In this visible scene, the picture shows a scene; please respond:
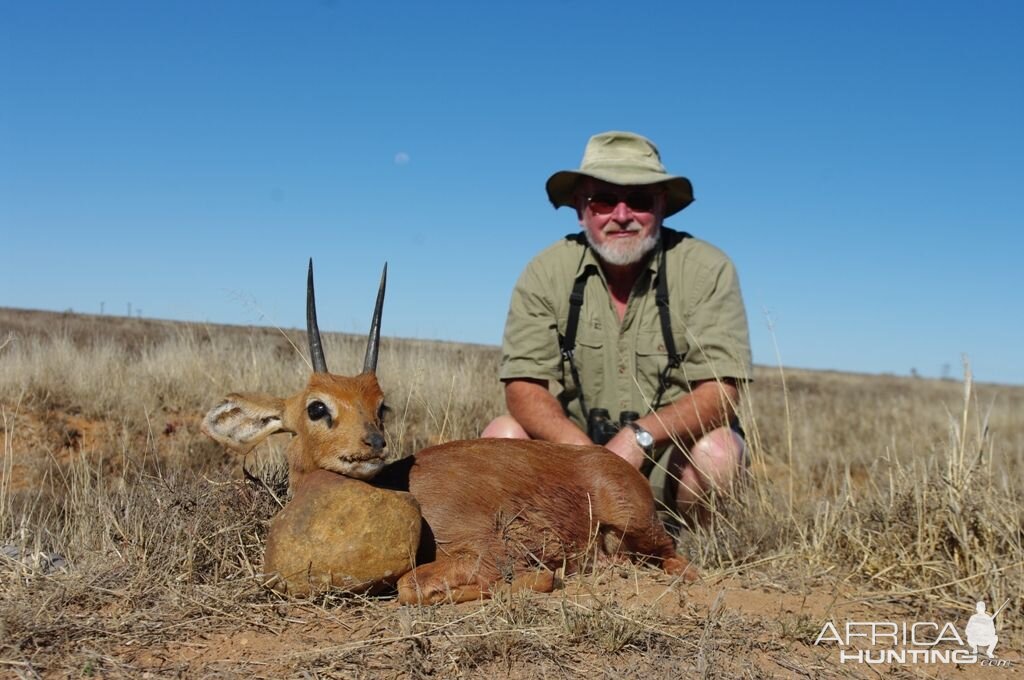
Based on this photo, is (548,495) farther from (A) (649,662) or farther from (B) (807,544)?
(B) (807,544)

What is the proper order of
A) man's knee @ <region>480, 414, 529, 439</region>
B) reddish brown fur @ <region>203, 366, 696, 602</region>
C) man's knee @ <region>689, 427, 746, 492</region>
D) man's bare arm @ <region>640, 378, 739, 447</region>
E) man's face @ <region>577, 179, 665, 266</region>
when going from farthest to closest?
man's face @ <region>577, 179, 665, 266</region>, man's knee @ <region>480, 414, 529, 439</region>, man's knee @ <region>689, 427, 746, 492</region>, man's bare arm @ <region>640, 378, 739, 447</region>, reddish brown fur @ <region>203, 366, 696, 602</region>

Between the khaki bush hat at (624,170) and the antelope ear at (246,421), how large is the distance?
10.6 feet

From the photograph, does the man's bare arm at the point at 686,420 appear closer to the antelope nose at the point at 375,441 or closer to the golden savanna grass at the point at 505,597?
the golden savanna grass at the point at 505,597

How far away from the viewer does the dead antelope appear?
384cm

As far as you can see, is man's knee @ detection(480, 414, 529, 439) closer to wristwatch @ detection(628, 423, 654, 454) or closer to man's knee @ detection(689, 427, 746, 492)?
wristwatch @ detection(628, 423, 654, 454)

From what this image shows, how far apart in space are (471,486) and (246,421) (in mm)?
1210

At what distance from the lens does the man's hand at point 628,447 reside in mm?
5516

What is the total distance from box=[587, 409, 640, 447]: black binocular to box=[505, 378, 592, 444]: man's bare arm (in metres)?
0.22

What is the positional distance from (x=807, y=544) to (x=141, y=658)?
12.3ft

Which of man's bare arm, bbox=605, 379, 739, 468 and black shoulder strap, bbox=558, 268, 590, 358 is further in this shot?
black shoulder strap, bbox=558, 268, 590, 358

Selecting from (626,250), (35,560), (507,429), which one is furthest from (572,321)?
(35,560)

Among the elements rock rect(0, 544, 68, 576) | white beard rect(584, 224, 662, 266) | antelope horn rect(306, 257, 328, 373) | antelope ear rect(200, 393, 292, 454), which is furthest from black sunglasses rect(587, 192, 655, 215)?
rock rect(0, 544, 68, 576)

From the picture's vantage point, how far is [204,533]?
4203 mm

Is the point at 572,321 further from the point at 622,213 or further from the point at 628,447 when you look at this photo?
the point at 628,447
